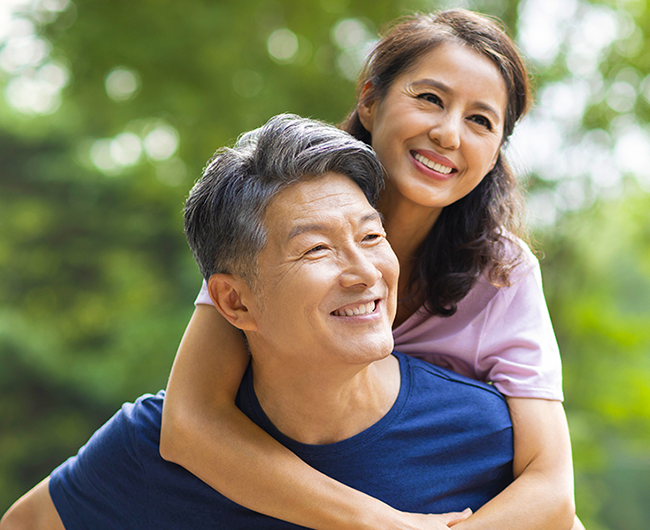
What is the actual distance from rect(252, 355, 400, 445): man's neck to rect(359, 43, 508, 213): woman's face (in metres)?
0.62

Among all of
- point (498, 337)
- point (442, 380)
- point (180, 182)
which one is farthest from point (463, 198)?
point (180, 182)

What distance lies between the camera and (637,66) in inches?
264

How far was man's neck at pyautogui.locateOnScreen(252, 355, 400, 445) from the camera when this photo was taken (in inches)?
74.8

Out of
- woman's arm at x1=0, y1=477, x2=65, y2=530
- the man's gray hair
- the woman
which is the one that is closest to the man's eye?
the man's gray hair

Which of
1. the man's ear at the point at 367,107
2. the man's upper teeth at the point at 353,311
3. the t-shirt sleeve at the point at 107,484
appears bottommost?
the t-shirt sleeve at the point at 107,484

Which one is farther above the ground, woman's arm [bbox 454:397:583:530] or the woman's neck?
the woman's neck

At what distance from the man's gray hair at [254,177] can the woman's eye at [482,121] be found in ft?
1.43

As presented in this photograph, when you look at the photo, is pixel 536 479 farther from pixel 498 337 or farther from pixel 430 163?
pixel 430 163

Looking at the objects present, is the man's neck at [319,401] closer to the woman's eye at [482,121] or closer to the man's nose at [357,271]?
the man's nose at [357,271]

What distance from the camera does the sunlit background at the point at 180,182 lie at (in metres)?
5.41

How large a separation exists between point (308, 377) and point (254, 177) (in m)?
0.57

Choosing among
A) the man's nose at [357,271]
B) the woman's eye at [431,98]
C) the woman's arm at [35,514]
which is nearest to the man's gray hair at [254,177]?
the man's nose at [357,271]

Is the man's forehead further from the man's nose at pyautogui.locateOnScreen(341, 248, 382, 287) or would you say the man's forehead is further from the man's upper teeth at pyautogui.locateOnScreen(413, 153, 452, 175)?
the man's upper teeth at pyautogui.locateOnScreen(413, 153, 452, 175)

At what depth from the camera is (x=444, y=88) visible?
2.08 meters
